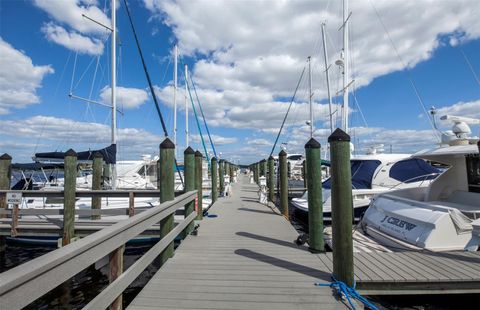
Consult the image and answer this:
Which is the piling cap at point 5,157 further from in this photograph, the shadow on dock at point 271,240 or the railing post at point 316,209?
the railing post at point 316,209

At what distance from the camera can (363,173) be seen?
38.2 feet

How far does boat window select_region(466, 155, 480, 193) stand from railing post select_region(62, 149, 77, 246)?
8.55 metres

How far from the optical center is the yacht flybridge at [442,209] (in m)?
5.05

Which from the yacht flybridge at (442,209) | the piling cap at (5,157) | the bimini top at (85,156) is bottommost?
the yacht flybridge at (442,209)

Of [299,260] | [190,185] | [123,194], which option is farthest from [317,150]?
[123,194]

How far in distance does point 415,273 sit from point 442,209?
2.26 metres

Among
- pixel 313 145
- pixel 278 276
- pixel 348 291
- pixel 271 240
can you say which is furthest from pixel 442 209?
pixel 278 276

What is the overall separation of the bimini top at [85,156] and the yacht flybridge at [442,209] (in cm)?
897

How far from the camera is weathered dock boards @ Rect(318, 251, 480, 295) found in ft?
11.5

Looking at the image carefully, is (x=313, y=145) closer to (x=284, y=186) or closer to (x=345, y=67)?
(x=284, y=186)

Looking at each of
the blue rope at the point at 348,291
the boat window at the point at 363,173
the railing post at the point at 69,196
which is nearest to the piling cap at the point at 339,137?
the blue rope at the point at 348,291

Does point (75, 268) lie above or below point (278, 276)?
above


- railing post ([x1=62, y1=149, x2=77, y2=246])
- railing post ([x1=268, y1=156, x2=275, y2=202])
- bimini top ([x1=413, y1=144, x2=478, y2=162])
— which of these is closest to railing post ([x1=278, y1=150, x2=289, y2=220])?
railing post ([x1=268, y1=156, x2=275, y2=202])

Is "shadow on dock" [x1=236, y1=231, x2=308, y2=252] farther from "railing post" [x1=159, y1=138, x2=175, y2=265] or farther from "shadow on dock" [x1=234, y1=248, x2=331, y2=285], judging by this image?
"railing post" [x1=159, y1=138, x2=175, y2=265]
